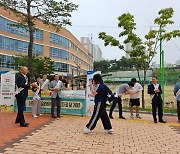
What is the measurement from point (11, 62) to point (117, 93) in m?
34.7

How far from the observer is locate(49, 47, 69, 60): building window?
53406 mm

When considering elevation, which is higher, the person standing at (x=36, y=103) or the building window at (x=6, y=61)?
the building window at (x=6, y=61)

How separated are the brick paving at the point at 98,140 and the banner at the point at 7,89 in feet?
12.2

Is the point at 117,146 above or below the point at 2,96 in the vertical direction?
below

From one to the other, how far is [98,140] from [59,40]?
51581 mm

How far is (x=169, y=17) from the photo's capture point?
12930 mm

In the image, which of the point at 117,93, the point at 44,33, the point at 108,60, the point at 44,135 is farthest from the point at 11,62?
the point at 108,60

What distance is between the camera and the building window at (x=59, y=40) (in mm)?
53281

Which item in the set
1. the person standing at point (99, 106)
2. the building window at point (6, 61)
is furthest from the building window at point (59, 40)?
the person standing at point (99, 106)

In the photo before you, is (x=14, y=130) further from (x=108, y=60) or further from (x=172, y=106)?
(x=108, y=60)

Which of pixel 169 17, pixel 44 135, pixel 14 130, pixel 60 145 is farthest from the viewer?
pixel 169 17

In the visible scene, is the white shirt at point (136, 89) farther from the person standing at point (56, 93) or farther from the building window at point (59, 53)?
the building window at point (59, 53)

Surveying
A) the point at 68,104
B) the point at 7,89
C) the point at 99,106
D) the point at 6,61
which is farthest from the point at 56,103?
the point at 6,61

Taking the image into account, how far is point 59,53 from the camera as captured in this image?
5616cm
